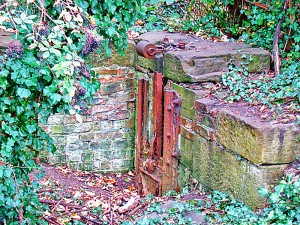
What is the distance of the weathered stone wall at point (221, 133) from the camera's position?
11.9ft

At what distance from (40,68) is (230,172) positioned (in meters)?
1.86

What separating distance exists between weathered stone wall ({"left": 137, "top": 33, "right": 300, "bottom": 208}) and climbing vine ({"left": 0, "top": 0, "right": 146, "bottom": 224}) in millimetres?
1145

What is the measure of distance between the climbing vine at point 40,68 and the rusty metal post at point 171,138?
136cm

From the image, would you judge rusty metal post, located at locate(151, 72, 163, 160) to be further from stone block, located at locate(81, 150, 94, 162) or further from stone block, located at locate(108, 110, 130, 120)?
stone block, located at locate(81, 150, 94, 162)

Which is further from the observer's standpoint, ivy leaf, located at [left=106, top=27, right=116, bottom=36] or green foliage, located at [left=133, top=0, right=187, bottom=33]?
green foliage, located at [left=133, top=0, right=187, bottom=33]

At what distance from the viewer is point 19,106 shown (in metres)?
3.37

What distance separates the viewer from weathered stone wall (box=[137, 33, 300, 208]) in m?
3.63

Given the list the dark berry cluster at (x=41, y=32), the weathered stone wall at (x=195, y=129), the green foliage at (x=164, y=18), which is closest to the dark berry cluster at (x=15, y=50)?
the dark berry cluster at (x=41, y=32)

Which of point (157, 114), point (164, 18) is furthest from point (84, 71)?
point (164, 18)

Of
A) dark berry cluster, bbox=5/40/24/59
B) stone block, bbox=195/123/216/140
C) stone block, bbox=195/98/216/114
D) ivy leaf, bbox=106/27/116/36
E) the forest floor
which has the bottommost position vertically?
the forest floor

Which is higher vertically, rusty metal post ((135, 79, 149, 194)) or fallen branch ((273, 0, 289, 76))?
fallen branch ((273, 0, 289, 76))

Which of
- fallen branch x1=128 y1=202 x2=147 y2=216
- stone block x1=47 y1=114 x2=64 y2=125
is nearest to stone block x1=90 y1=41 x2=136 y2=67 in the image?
stone block x1=47 y1=114 x2=64 y2=125

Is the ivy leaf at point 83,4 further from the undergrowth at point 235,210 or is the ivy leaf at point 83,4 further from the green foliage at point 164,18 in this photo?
the green foliage at point 164,18

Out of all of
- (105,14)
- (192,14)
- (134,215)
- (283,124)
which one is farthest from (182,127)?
(192,14)
